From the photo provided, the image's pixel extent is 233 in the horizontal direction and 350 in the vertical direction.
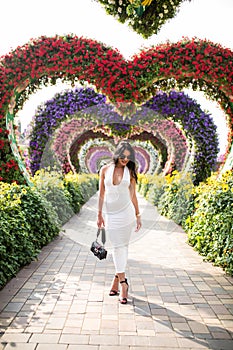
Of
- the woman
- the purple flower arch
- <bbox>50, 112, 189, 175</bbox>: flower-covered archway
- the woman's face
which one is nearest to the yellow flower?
the woman

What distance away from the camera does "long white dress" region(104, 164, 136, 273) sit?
3398 mm

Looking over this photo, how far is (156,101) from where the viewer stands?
31.2 ft

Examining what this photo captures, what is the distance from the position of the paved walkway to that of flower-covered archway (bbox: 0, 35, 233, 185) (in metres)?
2.53

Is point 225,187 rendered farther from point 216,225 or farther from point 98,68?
point 98,68

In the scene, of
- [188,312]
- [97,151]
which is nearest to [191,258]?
[188,312]

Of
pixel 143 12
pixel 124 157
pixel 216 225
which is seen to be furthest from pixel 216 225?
pixel 143 12

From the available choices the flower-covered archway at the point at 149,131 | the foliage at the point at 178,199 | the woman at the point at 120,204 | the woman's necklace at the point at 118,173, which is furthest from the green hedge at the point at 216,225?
the flower-covered archway at the point at 149,131

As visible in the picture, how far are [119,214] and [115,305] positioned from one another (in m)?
0.88

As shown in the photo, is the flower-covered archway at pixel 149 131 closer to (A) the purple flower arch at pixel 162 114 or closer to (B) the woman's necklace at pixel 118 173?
(A) the purple flower arch at pixel 162 114

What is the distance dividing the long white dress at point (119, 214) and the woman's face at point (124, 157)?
0.23ft

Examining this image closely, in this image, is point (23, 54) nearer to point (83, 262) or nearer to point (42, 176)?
point (42, 176)

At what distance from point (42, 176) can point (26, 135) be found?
306cm

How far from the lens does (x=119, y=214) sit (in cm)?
340

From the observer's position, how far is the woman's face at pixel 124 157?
3.39 meters
